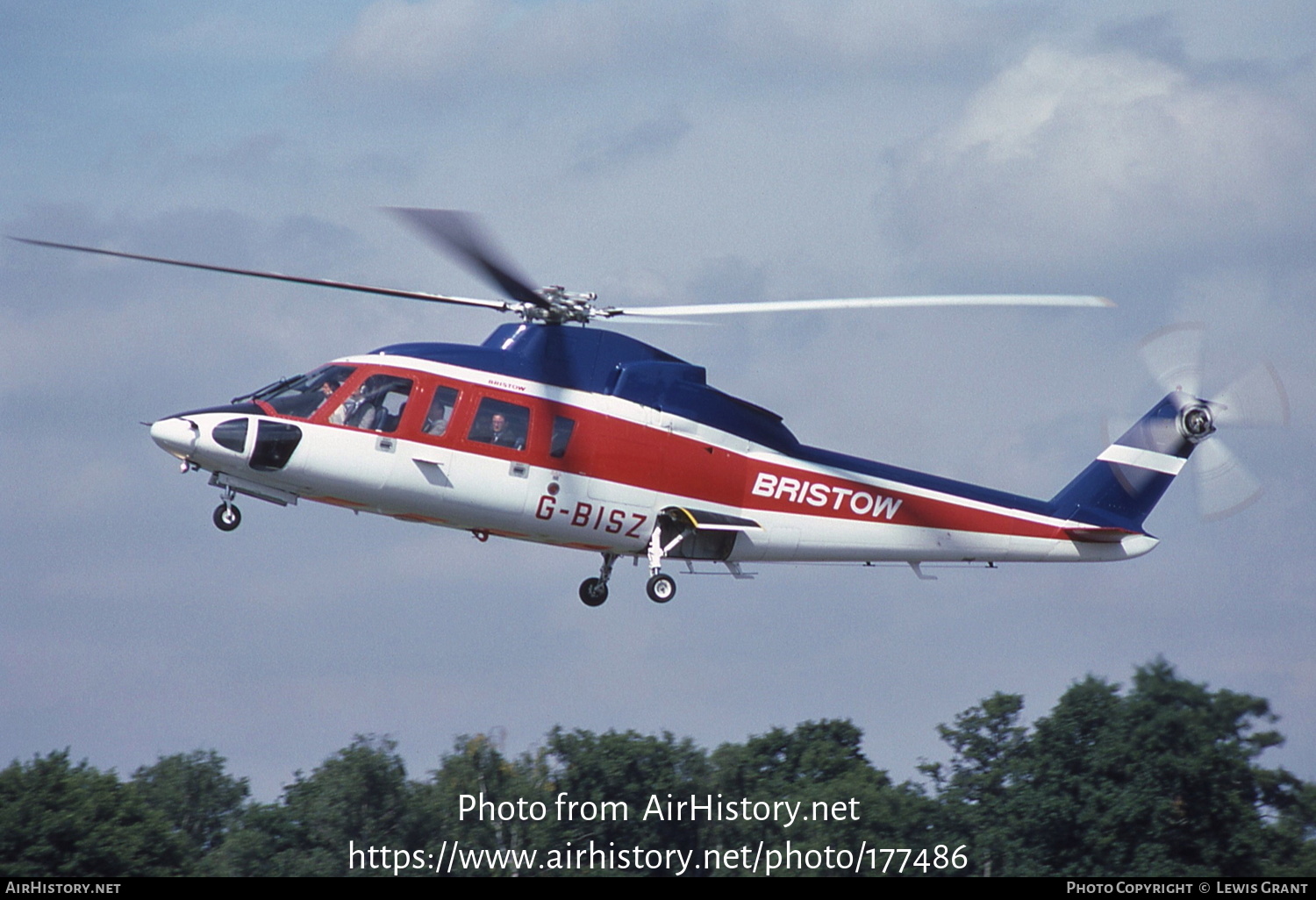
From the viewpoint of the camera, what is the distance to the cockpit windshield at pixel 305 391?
2408cm

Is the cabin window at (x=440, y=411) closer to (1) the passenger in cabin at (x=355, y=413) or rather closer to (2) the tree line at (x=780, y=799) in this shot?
(1) the passenger in cabin at (x=355, y=413)

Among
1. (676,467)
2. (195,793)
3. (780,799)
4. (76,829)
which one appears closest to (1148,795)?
(780,799)

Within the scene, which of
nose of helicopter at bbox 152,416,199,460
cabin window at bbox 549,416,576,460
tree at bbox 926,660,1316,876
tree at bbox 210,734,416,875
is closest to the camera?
nose of helicopter at bbox 152,416,199,460

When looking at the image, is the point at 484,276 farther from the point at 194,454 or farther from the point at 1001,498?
the point at 1001,498

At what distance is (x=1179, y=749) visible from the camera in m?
41.0

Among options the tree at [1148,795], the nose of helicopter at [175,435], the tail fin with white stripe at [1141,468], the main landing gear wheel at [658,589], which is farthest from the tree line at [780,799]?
the nose of helicopter at [175,435]

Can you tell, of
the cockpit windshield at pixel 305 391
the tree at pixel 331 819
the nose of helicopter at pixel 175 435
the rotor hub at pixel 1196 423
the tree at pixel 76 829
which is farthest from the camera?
the tree at pixel 331 819

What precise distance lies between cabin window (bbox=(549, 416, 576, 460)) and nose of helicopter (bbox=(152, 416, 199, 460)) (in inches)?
205

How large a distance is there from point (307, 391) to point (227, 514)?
2164 millimetres

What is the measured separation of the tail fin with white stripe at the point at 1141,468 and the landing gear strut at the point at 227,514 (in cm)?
1384

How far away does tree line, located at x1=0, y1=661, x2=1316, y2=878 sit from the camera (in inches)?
1676

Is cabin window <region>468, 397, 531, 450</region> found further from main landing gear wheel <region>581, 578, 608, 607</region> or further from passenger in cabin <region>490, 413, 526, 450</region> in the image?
main landing gear wheel <region>581, 578, 608, 607</region>

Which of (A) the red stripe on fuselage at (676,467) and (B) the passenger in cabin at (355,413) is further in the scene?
(A) the red stripe on fuselage at (676,467)

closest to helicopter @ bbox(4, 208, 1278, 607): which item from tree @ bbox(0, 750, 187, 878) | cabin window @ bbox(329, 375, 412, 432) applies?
cabin window @ bbox(329, 375, 412, 432)
